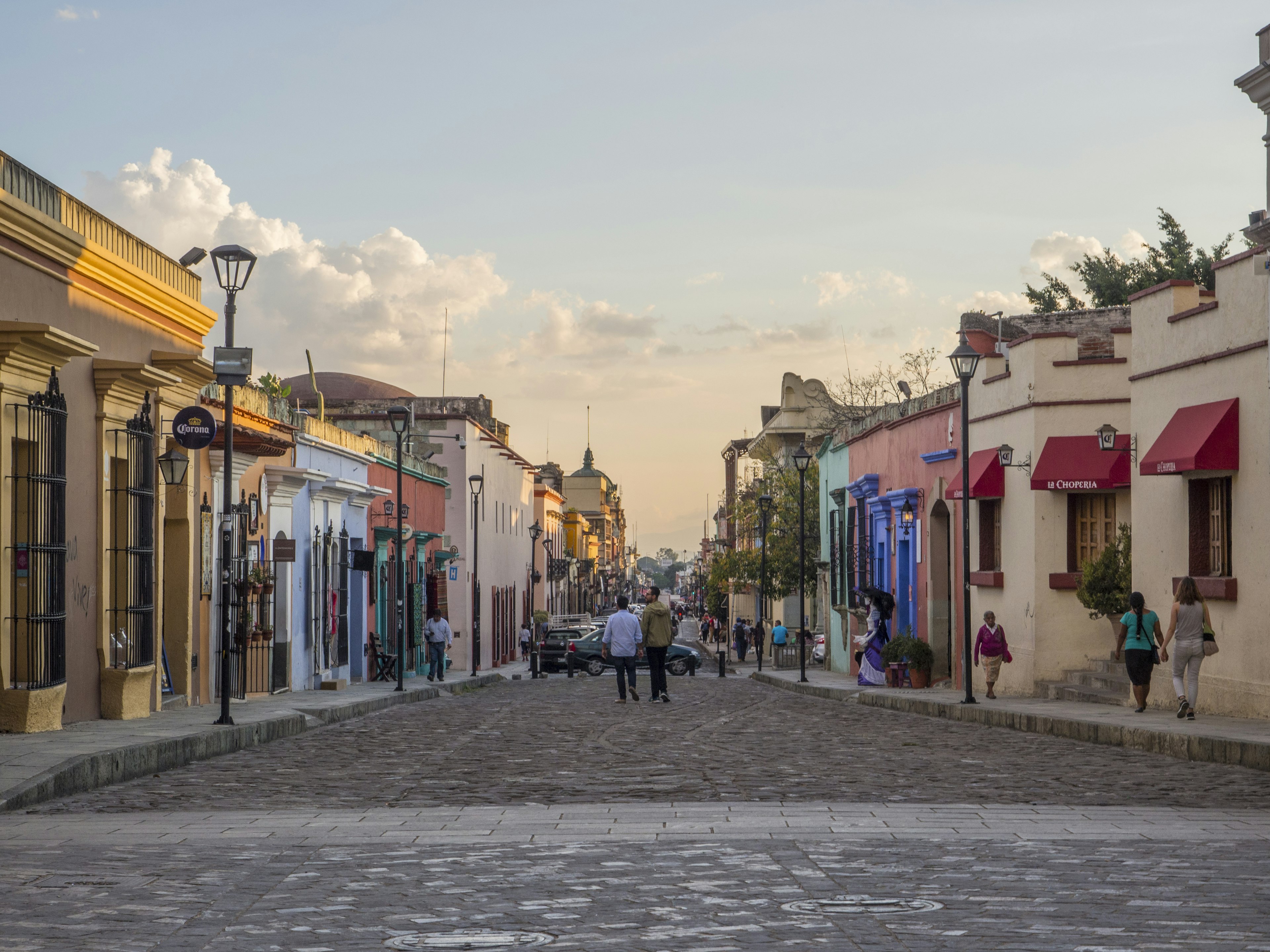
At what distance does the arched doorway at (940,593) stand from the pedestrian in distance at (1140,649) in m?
12.0

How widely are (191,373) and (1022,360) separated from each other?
42.5ft

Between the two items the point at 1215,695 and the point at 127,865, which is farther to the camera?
the point at 1215,695

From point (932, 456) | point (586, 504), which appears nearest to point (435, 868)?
point (932, 456)

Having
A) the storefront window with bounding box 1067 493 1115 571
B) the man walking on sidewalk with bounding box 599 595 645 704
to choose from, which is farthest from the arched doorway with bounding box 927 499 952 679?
the man walking on sidewalk with bounding box 599 595 645 704

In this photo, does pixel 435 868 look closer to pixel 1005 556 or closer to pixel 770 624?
pixel 1005 556

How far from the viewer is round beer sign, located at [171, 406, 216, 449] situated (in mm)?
16672

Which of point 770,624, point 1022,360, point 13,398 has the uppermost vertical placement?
point 1022,360

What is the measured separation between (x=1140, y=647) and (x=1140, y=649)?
0.02 m

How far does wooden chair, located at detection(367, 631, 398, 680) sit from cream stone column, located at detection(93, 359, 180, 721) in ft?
55.9

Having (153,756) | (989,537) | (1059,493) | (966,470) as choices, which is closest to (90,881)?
(153,756)

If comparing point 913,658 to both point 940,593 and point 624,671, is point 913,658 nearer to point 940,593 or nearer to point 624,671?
point 940,593

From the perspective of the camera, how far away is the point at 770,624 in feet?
236

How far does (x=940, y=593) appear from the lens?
3073cm

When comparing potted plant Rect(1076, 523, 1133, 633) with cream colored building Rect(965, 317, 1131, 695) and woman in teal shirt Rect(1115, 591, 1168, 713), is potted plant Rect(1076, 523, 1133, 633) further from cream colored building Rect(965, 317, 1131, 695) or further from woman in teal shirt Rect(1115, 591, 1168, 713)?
woman in teal shirt Rect(1115, 591, 1168, 713)
